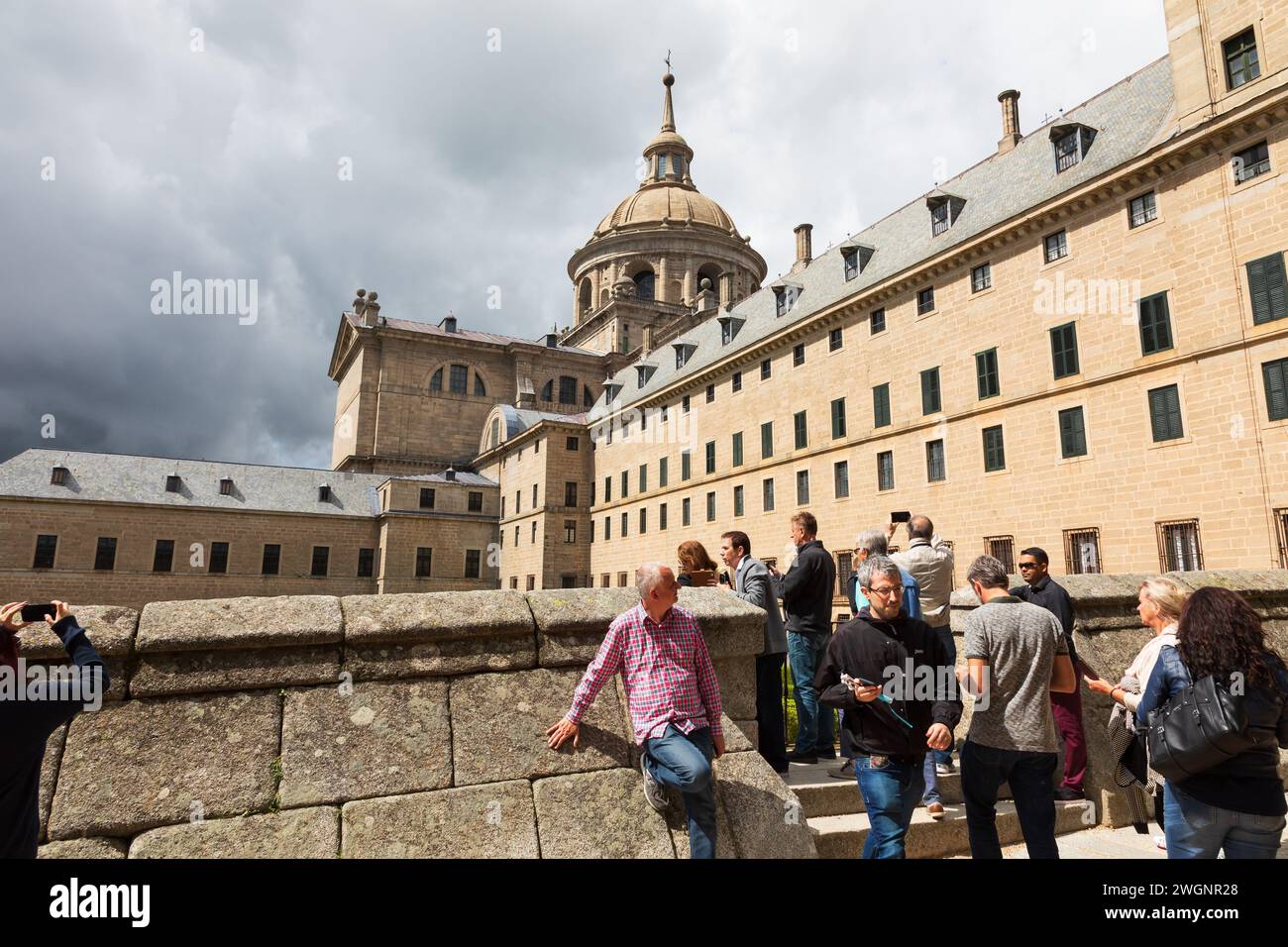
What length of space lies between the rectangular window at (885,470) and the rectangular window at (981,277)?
678cm

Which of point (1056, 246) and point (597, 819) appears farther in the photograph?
point (1056, 246)

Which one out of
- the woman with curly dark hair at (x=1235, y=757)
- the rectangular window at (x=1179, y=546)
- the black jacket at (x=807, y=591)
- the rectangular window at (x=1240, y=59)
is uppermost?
the rectangular window at (x=1240, y=59)

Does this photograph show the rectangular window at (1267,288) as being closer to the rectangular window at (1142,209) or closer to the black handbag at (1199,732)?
the rectangular window at (1142,209)

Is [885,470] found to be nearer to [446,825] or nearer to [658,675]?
[658,675]

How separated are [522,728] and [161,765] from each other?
1.84m

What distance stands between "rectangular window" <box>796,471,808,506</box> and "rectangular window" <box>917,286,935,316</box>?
335 inches

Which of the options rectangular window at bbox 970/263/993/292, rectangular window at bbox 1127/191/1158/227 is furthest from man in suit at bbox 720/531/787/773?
rectangular window at bbox 970/263/993/292

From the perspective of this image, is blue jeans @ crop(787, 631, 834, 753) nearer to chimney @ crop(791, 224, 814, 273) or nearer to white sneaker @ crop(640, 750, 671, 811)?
white sneaker @ crop(640, 750, 671, 811)

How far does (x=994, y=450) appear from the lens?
2445 centimetres

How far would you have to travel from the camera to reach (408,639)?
168 inches

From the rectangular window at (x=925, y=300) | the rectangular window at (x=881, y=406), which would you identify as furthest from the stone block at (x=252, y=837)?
the rectangular window at (x=925, y=300)

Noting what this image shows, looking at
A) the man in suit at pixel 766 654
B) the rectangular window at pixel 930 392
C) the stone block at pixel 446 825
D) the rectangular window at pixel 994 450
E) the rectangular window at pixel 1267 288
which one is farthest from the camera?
the rectangular window at pixel 930 392

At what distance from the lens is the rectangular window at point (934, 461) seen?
2623 centimetres

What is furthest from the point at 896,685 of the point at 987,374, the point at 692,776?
the point at 987,374
